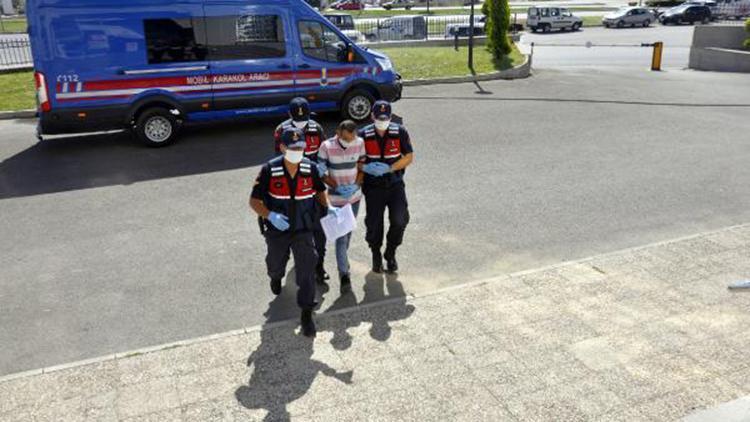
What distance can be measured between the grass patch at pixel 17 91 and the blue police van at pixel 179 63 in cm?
441

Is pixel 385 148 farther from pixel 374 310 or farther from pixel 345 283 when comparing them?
pixel 374 310

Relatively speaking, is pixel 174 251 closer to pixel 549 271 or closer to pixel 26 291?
pixel 26 291

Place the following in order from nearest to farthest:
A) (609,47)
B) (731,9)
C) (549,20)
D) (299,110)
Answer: (299,110) < (609,47) < (549,20) < (731,9)

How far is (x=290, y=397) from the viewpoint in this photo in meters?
4.40

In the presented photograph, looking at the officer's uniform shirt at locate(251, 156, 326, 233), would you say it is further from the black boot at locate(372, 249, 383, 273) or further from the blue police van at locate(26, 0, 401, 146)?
the blue police van at locate(26, 0, 401, 146)

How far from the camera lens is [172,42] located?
1126cm

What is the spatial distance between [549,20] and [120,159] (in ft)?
112

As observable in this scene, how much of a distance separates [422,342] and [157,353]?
2075 mm

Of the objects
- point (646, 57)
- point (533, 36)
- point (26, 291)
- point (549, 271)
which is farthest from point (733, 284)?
point (533, 36)

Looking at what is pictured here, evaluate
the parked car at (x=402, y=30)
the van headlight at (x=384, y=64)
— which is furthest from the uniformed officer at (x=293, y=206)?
the parked car at (x=402, y=30)

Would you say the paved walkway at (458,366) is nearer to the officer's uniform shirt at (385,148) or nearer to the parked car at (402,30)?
the officer's uniform shirt at (385,148)

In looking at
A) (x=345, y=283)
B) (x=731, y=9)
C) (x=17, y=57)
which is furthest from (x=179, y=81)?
(x=731, y=9)

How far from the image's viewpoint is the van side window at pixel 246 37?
11.6 meters

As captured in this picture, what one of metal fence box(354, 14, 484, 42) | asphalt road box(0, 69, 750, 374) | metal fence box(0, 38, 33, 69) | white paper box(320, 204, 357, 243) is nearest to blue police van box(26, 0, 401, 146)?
asphalt road box(0, 69, 750, 374)
